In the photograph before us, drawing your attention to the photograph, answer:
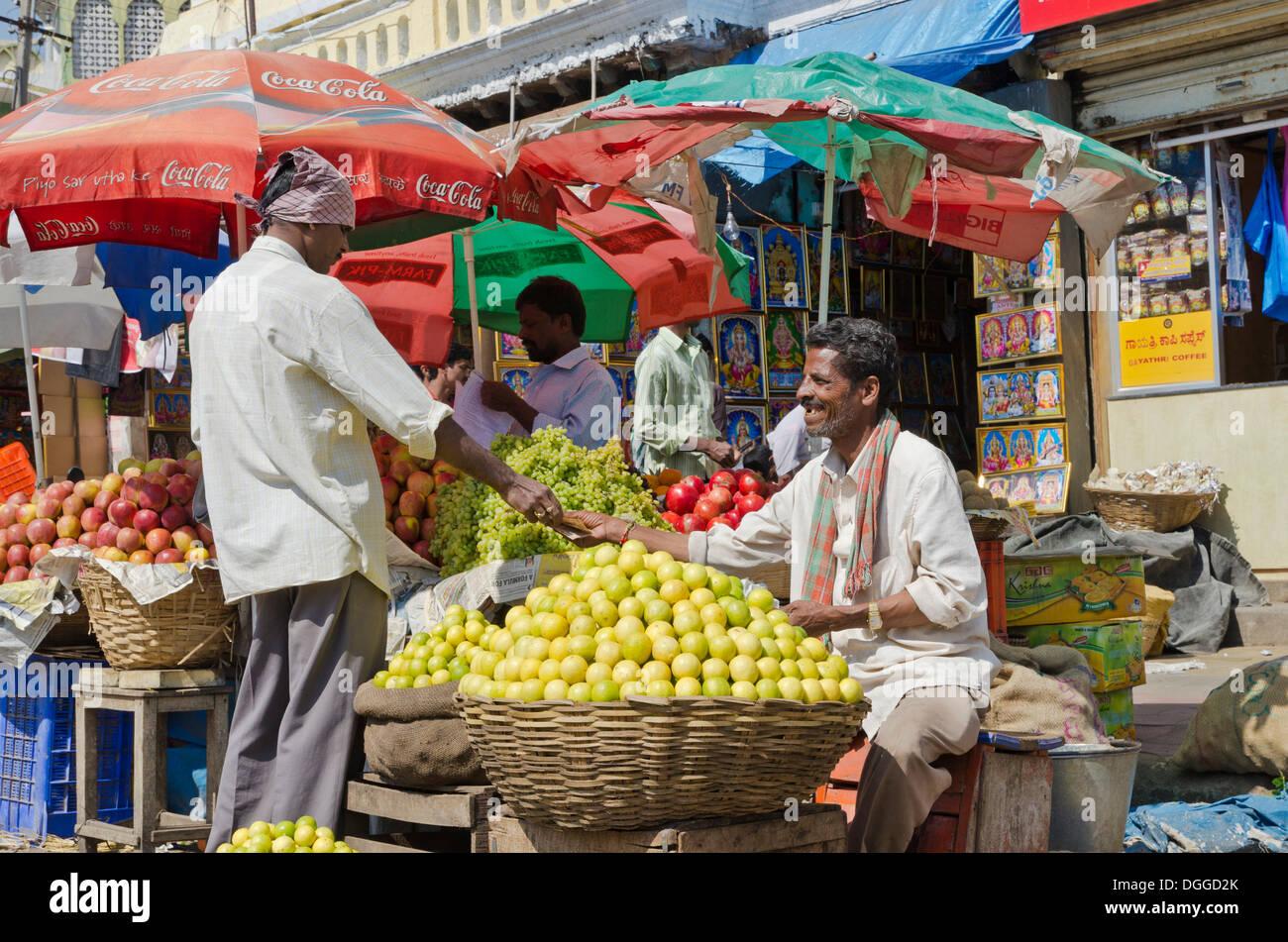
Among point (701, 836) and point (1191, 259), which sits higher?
point (1191, 259)

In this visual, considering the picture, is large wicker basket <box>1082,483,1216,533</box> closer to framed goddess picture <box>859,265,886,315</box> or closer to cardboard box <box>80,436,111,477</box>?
framed goddess picture <box>859,265,886,315</box>

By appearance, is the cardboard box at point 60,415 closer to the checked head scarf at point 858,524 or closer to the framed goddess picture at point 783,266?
the framed goddess picture at point 783,266

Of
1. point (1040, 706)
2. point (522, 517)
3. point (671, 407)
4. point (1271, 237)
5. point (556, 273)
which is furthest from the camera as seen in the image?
point (1271, 237)

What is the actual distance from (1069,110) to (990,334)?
1.75 meters

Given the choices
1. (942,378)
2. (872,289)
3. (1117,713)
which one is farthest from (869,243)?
(1117,713)

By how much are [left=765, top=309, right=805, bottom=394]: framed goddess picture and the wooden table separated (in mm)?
6908

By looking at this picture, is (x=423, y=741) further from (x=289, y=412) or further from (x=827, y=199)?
(x=827, y=199)

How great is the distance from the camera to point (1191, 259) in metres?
9.08

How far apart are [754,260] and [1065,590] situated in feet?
19.0

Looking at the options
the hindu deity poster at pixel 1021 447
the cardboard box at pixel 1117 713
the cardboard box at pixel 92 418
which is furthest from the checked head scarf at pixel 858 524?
the cardboard box at pixel 92 418

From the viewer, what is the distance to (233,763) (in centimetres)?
383

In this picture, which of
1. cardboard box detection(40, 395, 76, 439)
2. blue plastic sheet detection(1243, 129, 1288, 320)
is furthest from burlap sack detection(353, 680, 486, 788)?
cardboard box detection(40, 395, 76, 439)

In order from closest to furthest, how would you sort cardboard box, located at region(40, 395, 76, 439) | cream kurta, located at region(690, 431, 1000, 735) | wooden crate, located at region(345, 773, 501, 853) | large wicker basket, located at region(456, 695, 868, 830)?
large wicker basket, located at region(456, 695, 868, 830)
wooden crate, located at region(345, 773, 501, 853)
cream kurta, located at region(690, 431, 1000, 735)
cardboard box, located at region(40, 395, 76, 439)

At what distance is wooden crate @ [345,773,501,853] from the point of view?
A: 342 cm
